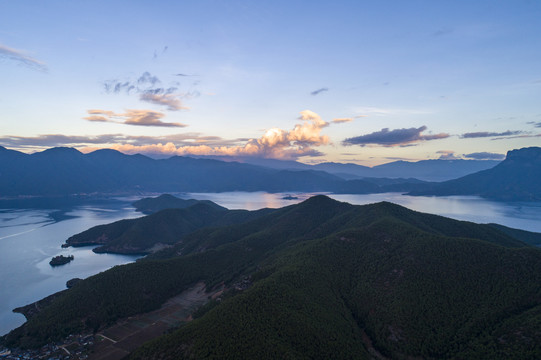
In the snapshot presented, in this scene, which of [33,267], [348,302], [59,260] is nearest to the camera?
[348,302]

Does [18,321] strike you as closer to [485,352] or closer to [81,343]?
[81,343]

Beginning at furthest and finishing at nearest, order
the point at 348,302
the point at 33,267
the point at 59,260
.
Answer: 1. the point at 59,260
2. the point at 33,267
3. the point at 348,302

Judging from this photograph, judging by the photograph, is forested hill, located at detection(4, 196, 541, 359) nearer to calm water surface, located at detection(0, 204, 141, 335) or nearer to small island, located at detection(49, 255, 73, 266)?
calm water surface, located at detection(0, 204, 141, 335)

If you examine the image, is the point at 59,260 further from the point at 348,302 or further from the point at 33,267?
the point at 348,302

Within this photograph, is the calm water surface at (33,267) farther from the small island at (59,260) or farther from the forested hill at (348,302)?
the forested hill at (348,302)

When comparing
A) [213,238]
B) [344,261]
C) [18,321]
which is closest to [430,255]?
[344,261]

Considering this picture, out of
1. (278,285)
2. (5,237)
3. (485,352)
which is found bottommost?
(5,237)

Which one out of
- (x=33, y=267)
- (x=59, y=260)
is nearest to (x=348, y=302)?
(x=59, y=260)

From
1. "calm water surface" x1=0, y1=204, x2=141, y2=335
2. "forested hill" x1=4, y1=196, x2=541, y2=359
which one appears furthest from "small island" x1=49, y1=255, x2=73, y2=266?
"forested hill" x1=4, y1=196, x2=541, y2=359
